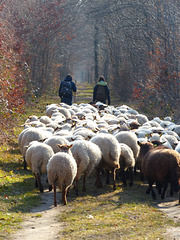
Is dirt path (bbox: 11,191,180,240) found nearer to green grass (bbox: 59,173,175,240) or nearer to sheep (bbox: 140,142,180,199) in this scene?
green grass (bbox: 59,173,175,240)

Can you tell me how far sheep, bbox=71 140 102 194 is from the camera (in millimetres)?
8492

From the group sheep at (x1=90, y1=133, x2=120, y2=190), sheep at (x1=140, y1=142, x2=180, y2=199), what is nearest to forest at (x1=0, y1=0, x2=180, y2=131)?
sheep at (x1=90, y1=133, x2=120, y2=190)

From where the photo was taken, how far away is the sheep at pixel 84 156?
8492 millimetres

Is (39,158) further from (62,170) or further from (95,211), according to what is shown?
(95,211)

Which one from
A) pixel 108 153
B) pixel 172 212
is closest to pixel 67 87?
pixel 108 153

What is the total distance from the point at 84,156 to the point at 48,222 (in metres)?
2.06

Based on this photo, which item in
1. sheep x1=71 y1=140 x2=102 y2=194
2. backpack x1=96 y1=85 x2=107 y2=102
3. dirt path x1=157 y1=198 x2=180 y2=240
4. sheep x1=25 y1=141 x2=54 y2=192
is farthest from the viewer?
backpack x1=96 y1=85 x2=107 y2=102

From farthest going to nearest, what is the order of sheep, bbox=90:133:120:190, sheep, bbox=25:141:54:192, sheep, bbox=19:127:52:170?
sheep, bbox=19:127:52:170 < sheep, bbox=90:133:120:190 < sheep, bbox=25:141:54:192

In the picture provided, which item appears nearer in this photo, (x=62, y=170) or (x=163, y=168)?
(x=62, y=170)

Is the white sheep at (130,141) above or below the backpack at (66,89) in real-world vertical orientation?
below

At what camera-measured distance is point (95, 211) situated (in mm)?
7344

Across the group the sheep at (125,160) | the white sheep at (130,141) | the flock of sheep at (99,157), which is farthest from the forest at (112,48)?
the sheep at (125,160)

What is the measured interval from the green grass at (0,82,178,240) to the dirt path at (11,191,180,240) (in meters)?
0.11

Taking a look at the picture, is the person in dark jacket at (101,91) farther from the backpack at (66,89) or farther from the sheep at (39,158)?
the sheep at (39,158)
